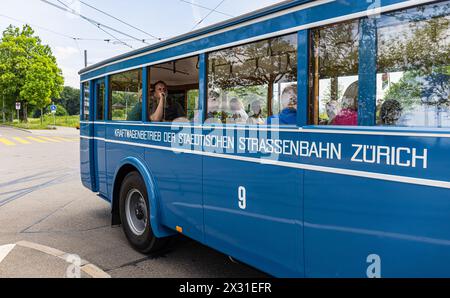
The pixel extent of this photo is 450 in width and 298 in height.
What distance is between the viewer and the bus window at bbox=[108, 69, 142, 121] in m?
4.66

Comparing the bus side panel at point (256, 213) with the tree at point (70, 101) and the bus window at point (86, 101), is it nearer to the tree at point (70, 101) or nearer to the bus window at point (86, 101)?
the bus window at point (86, 101)

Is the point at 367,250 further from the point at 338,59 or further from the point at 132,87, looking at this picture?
the point at 132,87

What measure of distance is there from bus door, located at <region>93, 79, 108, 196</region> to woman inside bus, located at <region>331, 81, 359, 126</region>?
12.4ft

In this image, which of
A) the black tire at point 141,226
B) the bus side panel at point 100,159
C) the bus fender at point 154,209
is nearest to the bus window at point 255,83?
the bus fender at point 154,209

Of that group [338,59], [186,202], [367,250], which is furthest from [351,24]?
[186,202]

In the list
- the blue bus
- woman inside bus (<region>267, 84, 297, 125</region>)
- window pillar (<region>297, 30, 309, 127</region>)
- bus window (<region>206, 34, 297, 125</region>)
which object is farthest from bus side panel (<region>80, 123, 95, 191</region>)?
window pillar (<region>297, 30, 309, 127</region>)

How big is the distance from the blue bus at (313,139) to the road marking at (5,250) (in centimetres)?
175

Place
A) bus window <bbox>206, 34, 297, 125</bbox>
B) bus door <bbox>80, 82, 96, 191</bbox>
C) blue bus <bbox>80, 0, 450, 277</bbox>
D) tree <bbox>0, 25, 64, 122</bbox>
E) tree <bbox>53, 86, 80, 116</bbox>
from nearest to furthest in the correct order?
blue bus <bbox>80, 0, 450, 277</bbox>
bus window <bbox>206, 34, 297, 125</bbox>
bus door <bbox>80, 82, 96, 191</bbox>
tree <bbox>0, 25, 64, 122</bbox>
tree <bbox>53, 86, 80, 116</bbox>

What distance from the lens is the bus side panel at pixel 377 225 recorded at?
198 cm

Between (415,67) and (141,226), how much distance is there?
356 cm

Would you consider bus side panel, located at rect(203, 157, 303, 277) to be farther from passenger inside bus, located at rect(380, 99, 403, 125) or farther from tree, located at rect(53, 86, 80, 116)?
tree, located at rect(53, 86, 80, 116)
